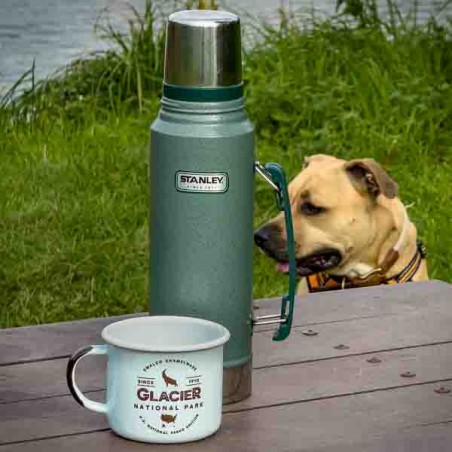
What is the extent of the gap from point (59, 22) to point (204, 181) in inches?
211

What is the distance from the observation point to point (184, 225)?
7.14ft

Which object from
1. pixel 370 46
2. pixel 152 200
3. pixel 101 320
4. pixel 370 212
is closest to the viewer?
pixel 152 200

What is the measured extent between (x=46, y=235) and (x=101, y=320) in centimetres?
240

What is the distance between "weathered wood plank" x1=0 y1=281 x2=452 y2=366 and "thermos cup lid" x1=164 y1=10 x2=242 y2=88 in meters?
0.60

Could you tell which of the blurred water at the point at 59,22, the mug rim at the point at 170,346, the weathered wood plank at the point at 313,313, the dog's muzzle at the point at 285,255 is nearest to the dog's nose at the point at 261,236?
the dog's muzzle at the point at 285,255

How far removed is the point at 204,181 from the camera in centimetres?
215

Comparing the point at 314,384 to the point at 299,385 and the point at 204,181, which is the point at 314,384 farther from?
the point at 204,181

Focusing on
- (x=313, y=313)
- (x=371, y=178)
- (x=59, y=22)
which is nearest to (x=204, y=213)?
(x=313, y=313)

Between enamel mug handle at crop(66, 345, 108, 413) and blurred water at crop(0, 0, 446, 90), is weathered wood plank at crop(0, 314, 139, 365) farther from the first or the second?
blurred water at crop(0, 0, 446, 90)

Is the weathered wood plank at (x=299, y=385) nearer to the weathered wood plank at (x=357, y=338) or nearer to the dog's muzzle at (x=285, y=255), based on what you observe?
the weathered wood plank at (x=357, y=338)

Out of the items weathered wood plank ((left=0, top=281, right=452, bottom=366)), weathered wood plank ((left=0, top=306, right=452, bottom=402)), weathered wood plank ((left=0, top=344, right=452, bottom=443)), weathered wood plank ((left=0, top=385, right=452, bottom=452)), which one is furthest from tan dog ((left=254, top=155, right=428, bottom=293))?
weathered wood plank ((left=0, top=385, right=452, bottom=452))

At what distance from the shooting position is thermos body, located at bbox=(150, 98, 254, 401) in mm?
2150

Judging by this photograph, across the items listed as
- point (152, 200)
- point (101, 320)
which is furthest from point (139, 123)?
point (152, 200)

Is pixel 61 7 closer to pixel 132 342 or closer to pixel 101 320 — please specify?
pixel 101 320
